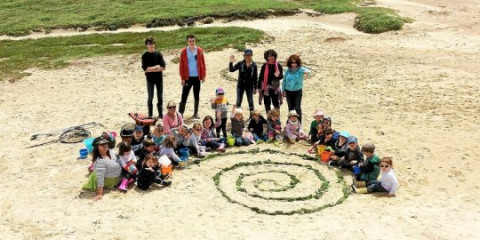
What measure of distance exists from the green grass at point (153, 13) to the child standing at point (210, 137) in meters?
20.6

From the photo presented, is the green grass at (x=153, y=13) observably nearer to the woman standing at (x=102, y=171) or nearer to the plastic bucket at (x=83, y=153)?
the plastic bucket at (x=83, y=153)

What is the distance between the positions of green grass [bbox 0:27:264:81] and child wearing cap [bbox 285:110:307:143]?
13.3 m

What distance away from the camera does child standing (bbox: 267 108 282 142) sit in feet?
48.0

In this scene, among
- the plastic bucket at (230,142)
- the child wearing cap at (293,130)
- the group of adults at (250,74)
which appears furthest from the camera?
the group of adults at (250,74)

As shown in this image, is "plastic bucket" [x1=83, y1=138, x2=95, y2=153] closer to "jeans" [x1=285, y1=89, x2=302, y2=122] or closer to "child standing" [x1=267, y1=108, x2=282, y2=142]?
"child standing" [x1=267, y1=108, x2=282, y2=142]

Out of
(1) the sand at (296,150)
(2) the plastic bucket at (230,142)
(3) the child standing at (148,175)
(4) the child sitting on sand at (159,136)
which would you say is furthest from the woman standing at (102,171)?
(2) the plastic bucket at (230,142)

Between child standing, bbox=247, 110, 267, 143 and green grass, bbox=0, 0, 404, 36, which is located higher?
green grass, bbox=0, 0, 404, 36

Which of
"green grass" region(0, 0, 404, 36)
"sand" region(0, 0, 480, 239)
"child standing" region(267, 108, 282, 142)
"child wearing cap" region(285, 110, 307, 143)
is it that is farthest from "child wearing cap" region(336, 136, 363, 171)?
"green grass" region(0, 0, 404, 36)

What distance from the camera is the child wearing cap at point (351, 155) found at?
12.3 meters

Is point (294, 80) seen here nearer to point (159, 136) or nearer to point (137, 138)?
point (159, 136)

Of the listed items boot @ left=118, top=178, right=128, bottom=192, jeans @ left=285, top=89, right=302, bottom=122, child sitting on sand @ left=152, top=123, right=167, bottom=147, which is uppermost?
jeans @ left=285, top=89, right=302, bottom=122

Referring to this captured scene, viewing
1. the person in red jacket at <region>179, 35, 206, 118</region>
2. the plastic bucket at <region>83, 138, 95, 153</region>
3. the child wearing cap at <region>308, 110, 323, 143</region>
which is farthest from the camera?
the person in red jacket at <region>179, 35, 206, 118</region>

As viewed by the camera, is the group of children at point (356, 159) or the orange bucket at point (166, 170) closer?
the group of children at point (356, 159)

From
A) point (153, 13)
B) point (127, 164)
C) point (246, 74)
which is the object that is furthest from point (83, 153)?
point (153, 13)
